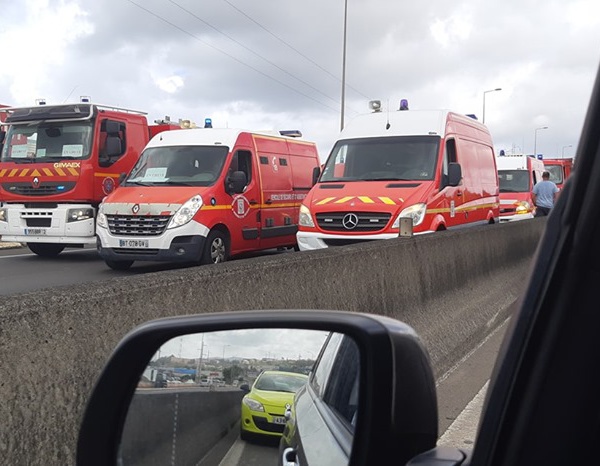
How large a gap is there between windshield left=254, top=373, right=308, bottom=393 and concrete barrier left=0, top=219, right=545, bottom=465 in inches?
21.9

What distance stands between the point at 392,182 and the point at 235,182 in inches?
120

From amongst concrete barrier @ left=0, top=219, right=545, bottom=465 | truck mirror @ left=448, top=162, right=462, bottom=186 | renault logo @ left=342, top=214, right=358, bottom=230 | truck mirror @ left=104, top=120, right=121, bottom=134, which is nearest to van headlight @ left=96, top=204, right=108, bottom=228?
truck mirror @ left=104, top=120, right=121, bottom=134

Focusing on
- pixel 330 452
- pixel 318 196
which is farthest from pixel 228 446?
pixel 318 196

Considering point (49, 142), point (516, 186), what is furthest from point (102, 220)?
point (516, 186)

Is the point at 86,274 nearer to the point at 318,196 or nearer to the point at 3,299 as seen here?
the point at 318,196

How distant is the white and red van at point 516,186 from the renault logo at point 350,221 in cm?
→ 1205

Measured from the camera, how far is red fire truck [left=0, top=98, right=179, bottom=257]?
13891mm

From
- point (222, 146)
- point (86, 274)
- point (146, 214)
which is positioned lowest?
point (86, 274)

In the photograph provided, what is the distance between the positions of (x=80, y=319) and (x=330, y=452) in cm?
162

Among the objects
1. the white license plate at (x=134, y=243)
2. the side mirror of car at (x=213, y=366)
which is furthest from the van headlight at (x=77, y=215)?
the side mirror of car at (x=213, y=366)

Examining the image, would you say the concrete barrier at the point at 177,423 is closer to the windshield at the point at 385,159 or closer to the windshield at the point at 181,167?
the windshield at the point at 385,159

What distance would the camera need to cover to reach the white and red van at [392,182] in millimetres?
10227

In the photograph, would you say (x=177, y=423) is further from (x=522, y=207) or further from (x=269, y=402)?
(x=522, y=207)

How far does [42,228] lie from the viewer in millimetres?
14156
